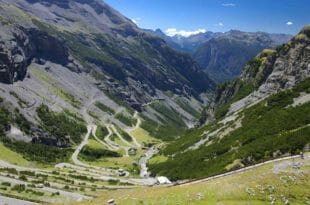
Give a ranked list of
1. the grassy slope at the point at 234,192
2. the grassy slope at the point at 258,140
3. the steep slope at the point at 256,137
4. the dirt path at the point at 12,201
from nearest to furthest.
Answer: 1. the grassy slope at the point at 234,192
2. the grassy slope at the point at 258,140
3. the steep slope at the point at 256,137
4. the dirt path at the point at 12,201

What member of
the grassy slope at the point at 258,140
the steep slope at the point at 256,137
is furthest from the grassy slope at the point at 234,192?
the steep slope at the point at 256,137

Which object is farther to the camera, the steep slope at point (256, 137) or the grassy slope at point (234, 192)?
the steep slope at point (256, 137)

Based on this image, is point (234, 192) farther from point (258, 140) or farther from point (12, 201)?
point (12, 201)

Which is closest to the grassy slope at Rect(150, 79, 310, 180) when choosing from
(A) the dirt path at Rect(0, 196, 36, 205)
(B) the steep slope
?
(B) the steep slope

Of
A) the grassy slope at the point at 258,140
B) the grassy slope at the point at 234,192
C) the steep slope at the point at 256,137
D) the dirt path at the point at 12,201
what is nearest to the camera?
the grassy slope at the point at 234,192

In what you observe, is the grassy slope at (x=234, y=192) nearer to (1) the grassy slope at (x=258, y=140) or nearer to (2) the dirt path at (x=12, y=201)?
(1) the grassy slope at (x=258, y=140)

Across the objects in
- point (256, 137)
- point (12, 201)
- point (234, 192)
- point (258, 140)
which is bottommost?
point (12, 201)

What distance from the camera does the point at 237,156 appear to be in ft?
418

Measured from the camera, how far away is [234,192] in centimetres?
6706

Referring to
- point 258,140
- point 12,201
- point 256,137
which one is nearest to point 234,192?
point 258,140

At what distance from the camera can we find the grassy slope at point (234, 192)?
213 feet

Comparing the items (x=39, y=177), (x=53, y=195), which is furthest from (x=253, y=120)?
(x=39, y=177)

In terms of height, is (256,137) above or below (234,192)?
below

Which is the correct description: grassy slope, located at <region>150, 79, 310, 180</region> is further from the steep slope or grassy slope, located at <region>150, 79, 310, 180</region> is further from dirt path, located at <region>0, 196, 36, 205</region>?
dirt path, located at <region>0, 196, 36, 205</region>
